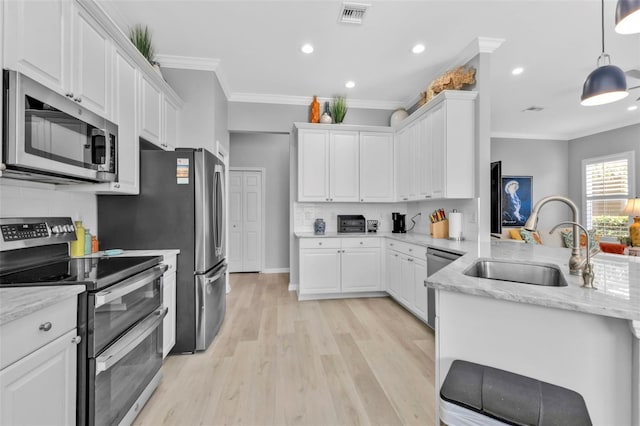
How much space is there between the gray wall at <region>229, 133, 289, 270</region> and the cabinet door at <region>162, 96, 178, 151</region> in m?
2.48

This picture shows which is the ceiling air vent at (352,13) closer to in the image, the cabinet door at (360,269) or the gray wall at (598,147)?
the cabinet door at (360,269)

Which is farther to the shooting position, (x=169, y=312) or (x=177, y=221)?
(x=177, y=221)

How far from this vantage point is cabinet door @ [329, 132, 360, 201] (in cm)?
415

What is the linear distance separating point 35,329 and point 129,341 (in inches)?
22.2

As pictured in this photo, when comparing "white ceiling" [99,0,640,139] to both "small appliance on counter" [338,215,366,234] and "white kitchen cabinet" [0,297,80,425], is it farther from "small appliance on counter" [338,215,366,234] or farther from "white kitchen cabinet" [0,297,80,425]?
"white kitchen cabinet" [0,297,80,425]

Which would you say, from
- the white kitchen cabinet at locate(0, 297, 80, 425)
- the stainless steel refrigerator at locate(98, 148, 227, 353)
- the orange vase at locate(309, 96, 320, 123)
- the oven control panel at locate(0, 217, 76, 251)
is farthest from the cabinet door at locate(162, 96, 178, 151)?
the white kitchen cabinet at locate(0, 297, 80, 425)

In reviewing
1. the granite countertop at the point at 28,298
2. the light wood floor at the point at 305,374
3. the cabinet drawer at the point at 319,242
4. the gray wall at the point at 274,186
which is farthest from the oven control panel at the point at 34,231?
the gray wall at the point at 274,186

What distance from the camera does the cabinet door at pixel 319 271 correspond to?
3.82 meters

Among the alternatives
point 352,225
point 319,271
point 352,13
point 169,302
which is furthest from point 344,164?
point 169,302

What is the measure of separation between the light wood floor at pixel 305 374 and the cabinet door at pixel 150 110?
1.98 metres

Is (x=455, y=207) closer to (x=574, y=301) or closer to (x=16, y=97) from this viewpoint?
(x=574, y=301)

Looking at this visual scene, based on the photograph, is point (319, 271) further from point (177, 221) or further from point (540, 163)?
point (540, 163)

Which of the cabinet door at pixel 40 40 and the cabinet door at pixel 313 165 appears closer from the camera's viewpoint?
the cabinet door at pixel 40 40

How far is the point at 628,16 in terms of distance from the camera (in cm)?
154
